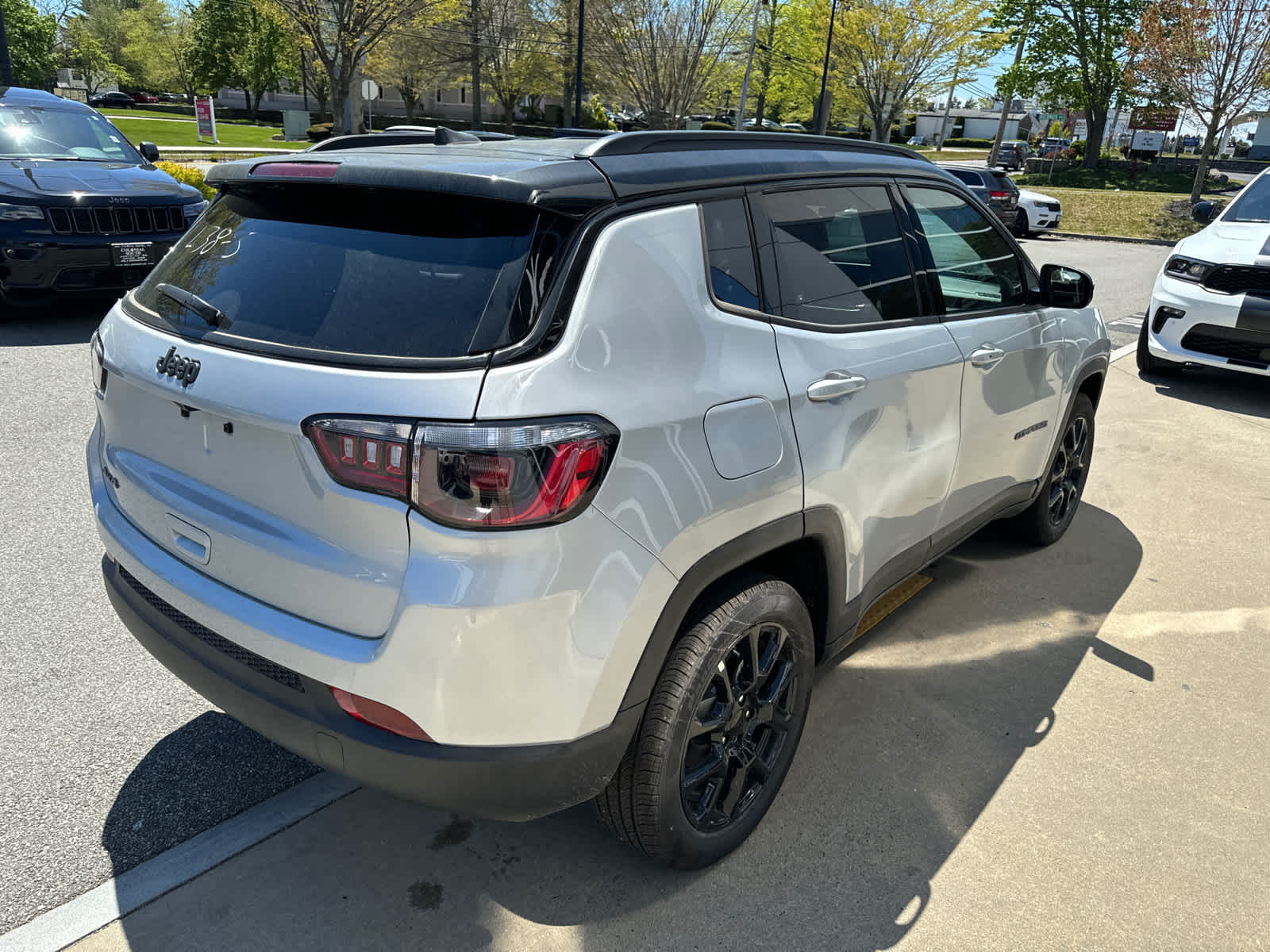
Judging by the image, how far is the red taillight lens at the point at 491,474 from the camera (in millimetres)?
1780

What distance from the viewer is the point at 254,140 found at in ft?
148

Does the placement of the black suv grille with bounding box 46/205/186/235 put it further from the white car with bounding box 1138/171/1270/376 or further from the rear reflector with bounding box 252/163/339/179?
the white car with bounding box 1138/171/1270/376

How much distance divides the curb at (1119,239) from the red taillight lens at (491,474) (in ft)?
78.6

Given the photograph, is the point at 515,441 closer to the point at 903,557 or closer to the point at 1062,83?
the point at 903,557

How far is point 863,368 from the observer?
2656 mm

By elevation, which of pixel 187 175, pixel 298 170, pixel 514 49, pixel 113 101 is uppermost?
pixel 514 49

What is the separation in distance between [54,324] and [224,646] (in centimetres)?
724

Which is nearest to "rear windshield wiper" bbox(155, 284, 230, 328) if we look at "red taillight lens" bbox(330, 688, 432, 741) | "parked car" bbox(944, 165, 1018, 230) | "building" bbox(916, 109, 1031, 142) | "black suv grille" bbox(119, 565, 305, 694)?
"black suv grille" bbox(119, 565, 305, 694)

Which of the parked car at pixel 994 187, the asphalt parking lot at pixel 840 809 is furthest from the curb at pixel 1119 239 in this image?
the asphalt parking lot at pixel 840 809

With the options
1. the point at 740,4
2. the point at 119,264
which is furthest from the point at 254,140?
the point at 119,264

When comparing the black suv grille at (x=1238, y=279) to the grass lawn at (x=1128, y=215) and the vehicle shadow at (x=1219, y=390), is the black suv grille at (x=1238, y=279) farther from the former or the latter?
the grass lawn at (x=1128, y=215)

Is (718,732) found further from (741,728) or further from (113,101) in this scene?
(113,101)

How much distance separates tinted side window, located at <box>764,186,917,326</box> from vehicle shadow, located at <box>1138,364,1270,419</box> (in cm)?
601

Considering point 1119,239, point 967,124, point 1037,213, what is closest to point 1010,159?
point 1119,239
